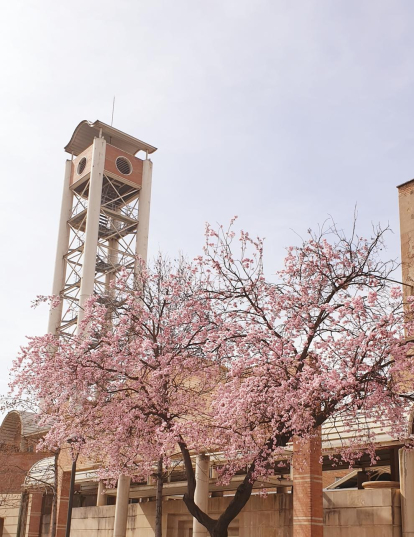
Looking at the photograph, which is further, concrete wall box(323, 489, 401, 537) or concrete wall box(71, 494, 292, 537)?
concrete wall box(71, 494, 292, 537)

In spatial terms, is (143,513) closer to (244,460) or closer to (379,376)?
(244,460)

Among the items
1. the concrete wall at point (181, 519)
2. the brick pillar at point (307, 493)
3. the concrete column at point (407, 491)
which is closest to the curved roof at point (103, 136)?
the concrete wall at point (181, 519)

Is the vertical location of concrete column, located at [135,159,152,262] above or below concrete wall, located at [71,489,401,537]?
above

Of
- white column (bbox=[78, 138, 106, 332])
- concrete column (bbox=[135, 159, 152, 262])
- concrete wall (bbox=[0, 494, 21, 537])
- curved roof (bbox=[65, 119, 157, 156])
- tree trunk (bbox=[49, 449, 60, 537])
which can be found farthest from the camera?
curved roof (bbox=[65, 119, 157, 156])

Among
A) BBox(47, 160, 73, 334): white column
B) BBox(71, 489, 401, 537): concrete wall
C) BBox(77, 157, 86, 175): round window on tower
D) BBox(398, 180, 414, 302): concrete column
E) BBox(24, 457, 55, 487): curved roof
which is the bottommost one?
BBox(71, 489, 401, 537): concrete wall

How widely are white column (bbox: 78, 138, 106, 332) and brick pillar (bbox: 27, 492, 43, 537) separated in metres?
13.8

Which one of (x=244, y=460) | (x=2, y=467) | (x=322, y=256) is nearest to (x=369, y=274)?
(x=322, y=256)

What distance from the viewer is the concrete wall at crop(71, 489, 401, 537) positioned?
19.0m

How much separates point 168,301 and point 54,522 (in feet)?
57.6

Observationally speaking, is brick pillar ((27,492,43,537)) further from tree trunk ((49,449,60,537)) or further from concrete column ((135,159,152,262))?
concrete column ((135,159,152,262))

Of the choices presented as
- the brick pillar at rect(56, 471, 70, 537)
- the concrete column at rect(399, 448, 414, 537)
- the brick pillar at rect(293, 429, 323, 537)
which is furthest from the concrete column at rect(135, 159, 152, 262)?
the concrete column at rect(399, 448, 414, 537)

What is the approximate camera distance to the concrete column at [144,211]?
52875 mm

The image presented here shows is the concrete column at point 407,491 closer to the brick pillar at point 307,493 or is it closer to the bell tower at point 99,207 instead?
the brick pillar at point 307,493

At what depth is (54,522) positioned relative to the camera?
106 ft
